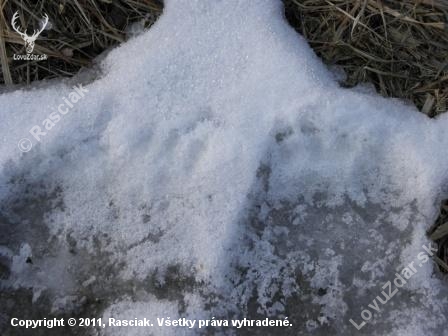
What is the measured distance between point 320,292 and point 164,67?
1.11 meters

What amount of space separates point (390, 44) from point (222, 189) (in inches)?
36.8

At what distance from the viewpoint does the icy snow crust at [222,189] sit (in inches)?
69.2

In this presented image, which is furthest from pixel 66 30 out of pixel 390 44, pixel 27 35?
pixel 390 44

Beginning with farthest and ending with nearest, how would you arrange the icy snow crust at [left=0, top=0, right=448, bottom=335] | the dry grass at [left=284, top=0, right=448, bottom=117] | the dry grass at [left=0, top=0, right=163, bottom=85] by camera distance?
the dry grass at [left=0, top=0, right=163, bottom=85] < the dry grass at [left=284, top=0, right=448, bottom=117] < the icy snow crust at [left=0, top=0, right=448, bottom=335]

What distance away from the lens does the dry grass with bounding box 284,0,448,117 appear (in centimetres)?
190

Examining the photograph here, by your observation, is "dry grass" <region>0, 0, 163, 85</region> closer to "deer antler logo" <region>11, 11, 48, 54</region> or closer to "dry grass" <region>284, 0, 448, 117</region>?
"deer antler logo" <region>11, 11, 48, 54</region>

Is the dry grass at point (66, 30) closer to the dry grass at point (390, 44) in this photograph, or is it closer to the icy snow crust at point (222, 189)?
the icy snow crust at point (222, 189)

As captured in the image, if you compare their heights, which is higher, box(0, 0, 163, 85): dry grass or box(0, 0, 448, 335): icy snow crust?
box(0, 0, 163, 85): dry grass

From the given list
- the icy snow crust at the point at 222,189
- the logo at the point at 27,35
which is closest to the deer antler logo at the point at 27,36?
the logo at the point at 27,35

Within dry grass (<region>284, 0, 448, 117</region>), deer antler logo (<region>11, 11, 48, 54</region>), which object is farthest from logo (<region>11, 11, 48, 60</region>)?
dry grass (<region>284, 0, 448, 117</region>)

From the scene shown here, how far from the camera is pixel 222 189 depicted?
1.80 m

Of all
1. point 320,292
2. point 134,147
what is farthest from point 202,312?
point 134,147

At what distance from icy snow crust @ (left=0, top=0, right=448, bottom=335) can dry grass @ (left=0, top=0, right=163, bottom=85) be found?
0.38 ft

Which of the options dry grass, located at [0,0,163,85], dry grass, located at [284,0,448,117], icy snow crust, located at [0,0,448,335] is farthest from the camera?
dry grass, located at [0,0,163,85]
